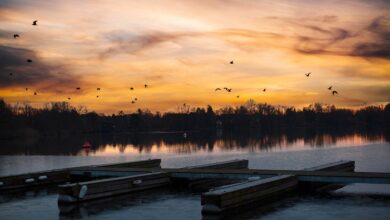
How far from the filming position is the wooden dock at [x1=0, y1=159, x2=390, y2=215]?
890 inches

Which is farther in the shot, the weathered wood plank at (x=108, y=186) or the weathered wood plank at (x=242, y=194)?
the weathered wood plank at (x=108, y=186)


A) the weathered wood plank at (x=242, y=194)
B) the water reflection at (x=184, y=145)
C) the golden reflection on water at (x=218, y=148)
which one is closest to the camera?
the weathered wood plank at (x=242, y=194)

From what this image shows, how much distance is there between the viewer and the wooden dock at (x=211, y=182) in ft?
74.2

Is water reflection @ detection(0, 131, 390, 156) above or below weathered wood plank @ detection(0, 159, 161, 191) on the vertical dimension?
above

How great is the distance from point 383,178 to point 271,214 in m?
7.72

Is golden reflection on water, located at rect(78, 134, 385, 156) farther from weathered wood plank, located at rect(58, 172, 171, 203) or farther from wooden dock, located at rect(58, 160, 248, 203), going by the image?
weathered wood plank, located at rect(58, 172, 171, 203)

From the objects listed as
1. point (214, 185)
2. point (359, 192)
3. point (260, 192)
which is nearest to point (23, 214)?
point (260, 192)

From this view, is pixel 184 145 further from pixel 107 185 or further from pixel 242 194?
pixel 242 194

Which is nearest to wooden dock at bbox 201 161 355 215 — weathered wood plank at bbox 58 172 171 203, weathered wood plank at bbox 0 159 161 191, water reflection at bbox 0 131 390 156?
weathered wood plank at bbox 58 172 171 203

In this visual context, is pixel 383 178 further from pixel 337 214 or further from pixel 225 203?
pixel 225 203

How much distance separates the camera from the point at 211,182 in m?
32.4

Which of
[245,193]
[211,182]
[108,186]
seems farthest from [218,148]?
[245,193]

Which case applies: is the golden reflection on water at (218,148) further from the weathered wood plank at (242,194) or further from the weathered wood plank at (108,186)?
the weathered wood plank at (242,194)

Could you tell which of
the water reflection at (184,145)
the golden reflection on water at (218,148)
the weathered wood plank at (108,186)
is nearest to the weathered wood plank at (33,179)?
the weathered wood plank at (108,186)
